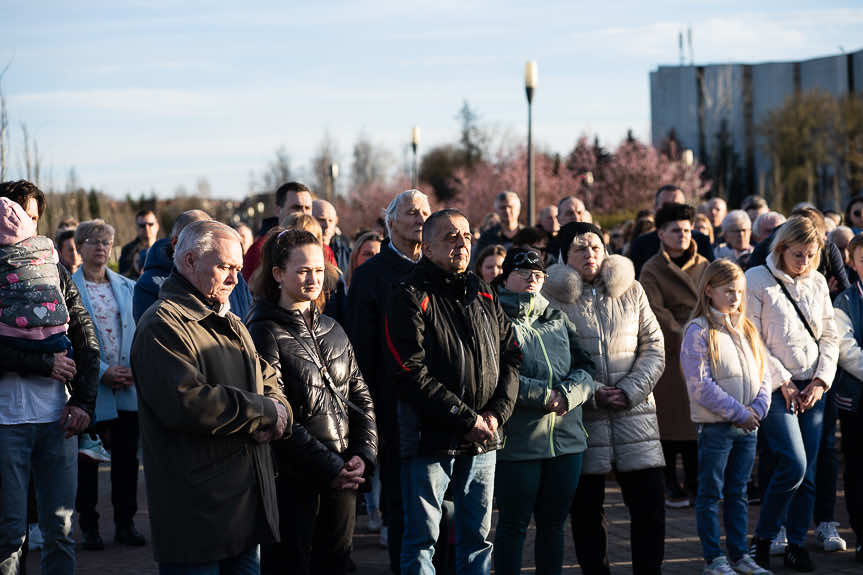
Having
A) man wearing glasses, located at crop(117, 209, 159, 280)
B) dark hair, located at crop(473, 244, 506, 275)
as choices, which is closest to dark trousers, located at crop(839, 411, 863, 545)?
dark hair, located at crop(473, 244, 506, 275)

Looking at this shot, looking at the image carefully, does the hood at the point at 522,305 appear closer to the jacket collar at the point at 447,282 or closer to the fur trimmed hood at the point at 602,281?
the fur trimmed hood at the point at 602,281

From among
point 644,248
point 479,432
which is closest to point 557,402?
point 479,432

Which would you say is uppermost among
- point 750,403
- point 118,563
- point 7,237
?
point 7,237

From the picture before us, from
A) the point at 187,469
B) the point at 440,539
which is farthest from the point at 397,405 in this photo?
the point at 187,469

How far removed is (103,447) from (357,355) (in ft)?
5.87

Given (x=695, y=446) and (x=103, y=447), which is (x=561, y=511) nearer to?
(x=103, y=447)

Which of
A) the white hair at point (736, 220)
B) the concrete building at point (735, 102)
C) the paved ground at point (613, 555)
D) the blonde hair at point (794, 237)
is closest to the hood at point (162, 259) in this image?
the paved ground at point (613, 555)

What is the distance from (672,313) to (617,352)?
263 cm

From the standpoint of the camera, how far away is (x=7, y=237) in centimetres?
486

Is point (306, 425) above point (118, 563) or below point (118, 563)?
above

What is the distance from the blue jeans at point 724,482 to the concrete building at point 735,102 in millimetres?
50826

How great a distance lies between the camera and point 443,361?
4926mm

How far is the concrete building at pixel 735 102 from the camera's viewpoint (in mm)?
55531

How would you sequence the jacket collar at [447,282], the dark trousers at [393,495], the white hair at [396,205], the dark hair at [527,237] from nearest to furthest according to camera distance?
the jacket collar at [447,282] → the dark trousers at [393,495] → the white hair at [396,205] → the dark hair at [527,237]
